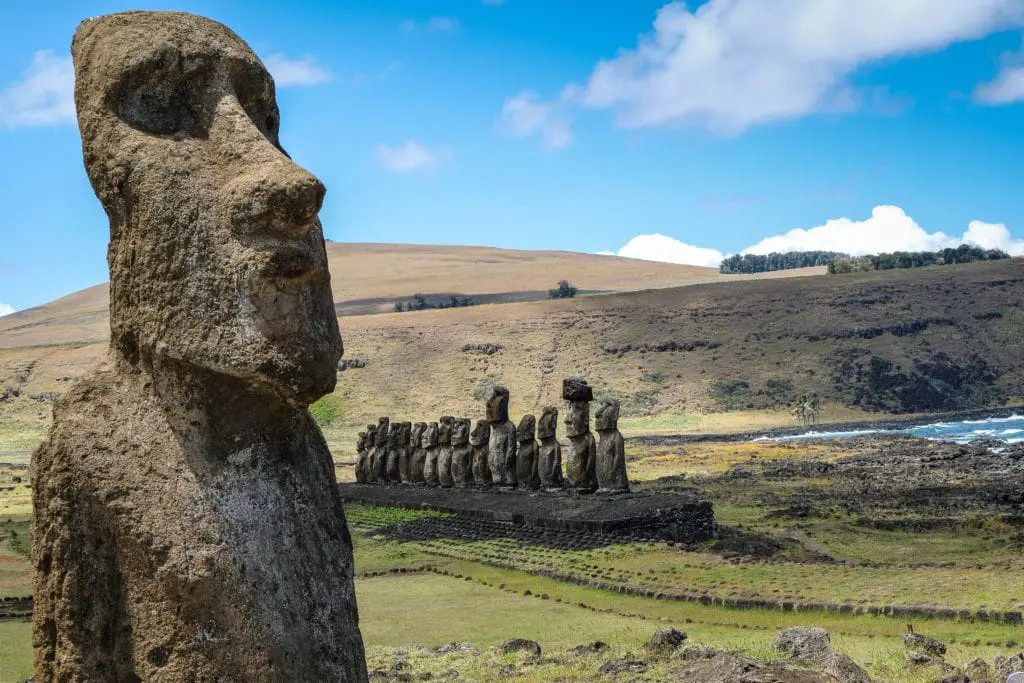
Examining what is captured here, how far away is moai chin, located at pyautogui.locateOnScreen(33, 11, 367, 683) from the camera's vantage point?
3.22 m

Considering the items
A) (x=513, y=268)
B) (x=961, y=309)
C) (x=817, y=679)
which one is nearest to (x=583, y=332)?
(x=961, y=309)

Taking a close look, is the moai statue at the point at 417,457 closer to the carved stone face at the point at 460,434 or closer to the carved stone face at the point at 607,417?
the carved stone face at the point at 460,434

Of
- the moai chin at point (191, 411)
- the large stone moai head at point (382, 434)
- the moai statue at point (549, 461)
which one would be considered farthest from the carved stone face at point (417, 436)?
the moai chin at point (191, 411)

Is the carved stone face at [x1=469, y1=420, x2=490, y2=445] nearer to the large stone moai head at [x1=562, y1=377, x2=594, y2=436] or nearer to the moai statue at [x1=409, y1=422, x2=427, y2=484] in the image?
the moai statue at [x1=409, y1=422, x2=427, y2=484]

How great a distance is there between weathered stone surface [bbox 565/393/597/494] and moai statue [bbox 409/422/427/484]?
7.20m

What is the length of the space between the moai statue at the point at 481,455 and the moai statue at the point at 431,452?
1961 mm

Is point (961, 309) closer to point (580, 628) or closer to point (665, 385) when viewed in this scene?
point (665, 385)

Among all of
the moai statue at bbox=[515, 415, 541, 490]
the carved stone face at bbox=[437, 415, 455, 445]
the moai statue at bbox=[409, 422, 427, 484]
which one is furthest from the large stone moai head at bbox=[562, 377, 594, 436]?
the moai statue at bbox=[409, 422, 427, 484]

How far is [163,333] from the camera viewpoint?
3.32m

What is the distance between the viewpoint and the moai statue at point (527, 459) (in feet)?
75.4

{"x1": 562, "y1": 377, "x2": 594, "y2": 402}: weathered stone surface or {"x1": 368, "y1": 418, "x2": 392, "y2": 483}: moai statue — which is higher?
{"x1": 562, "y1": 377, "x2": 594, "y2": 402}: weathered stone surface

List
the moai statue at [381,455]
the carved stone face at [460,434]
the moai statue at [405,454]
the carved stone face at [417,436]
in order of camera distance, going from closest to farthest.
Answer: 1. the carved stone face at [460,434]
2. the carved stone face at [417,436]
3. the moai statue at [405,454]
4. the moai statue at [381,455]

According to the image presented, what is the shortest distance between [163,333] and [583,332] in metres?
81.0

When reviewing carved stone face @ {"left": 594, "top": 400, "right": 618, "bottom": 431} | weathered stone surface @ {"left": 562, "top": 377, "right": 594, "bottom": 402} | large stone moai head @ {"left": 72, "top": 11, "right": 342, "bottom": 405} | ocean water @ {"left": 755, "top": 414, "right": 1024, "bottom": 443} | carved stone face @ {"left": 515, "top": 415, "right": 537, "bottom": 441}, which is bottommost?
ocean water @ {"left": 755, "top": 414, "right": 1024, "bottom": 443}
